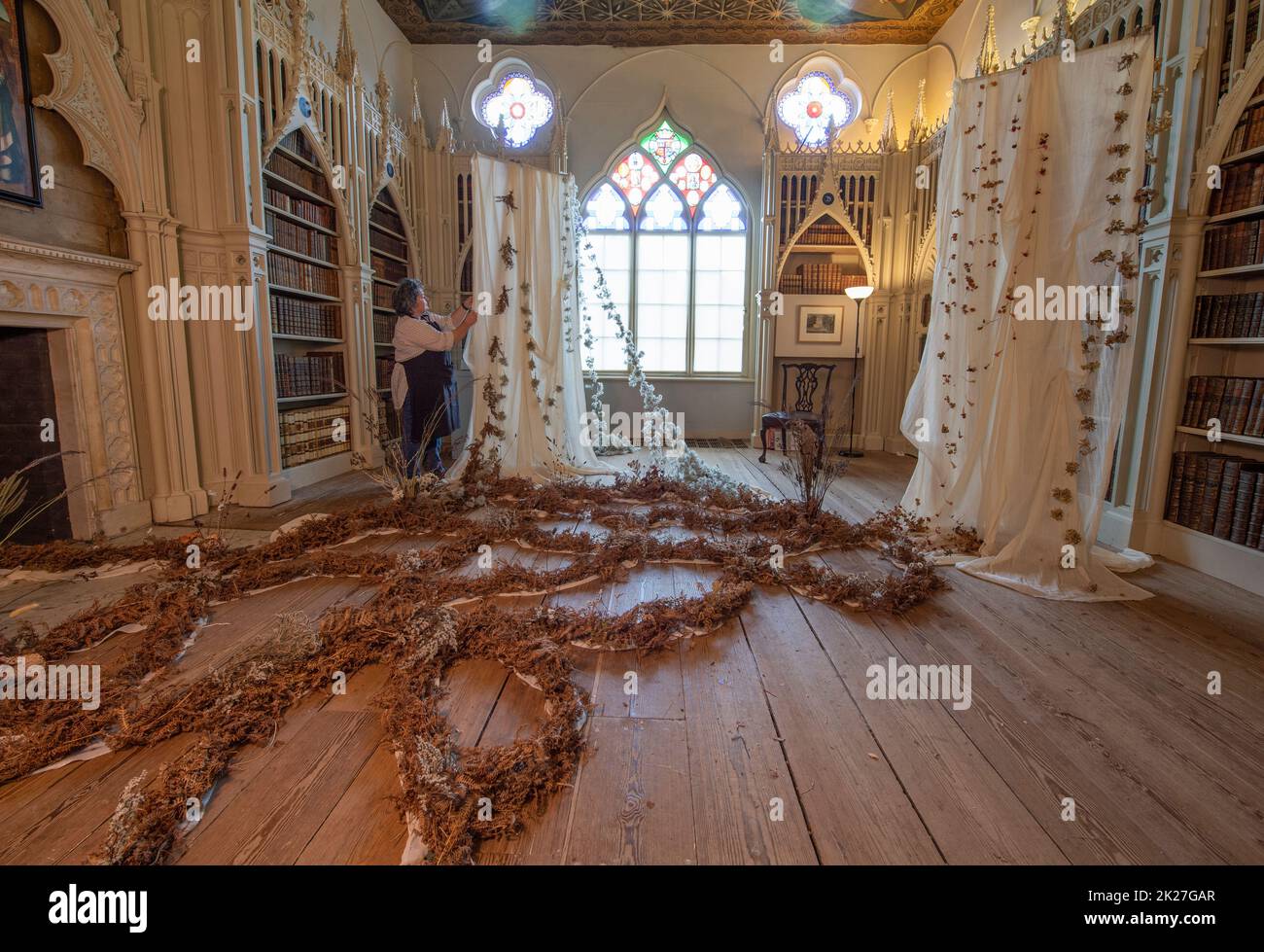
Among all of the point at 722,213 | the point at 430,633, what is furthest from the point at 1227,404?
the point at 722,213

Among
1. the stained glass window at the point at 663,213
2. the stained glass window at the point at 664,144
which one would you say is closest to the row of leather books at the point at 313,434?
the stained glass window at the point at 663,213

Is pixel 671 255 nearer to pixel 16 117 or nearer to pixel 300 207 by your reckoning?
pixel 300 207

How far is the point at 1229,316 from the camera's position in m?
3.15

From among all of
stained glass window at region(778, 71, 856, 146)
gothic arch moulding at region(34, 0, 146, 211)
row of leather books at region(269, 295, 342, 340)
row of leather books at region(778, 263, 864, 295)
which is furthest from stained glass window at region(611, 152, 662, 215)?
gothic arch moulding at region(34, 0, 146, 211)

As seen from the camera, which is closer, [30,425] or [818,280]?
[30,425]

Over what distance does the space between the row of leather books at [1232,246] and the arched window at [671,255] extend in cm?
513

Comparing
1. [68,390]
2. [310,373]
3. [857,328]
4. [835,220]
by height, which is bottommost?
→ [68,390]

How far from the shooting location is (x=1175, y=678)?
2.05m

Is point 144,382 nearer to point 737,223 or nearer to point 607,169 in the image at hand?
point 607,169

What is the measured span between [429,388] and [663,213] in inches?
193

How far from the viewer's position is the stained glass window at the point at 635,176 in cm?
792

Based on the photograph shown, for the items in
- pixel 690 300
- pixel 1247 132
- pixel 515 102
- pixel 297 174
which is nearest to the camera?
pixel 1247 132
